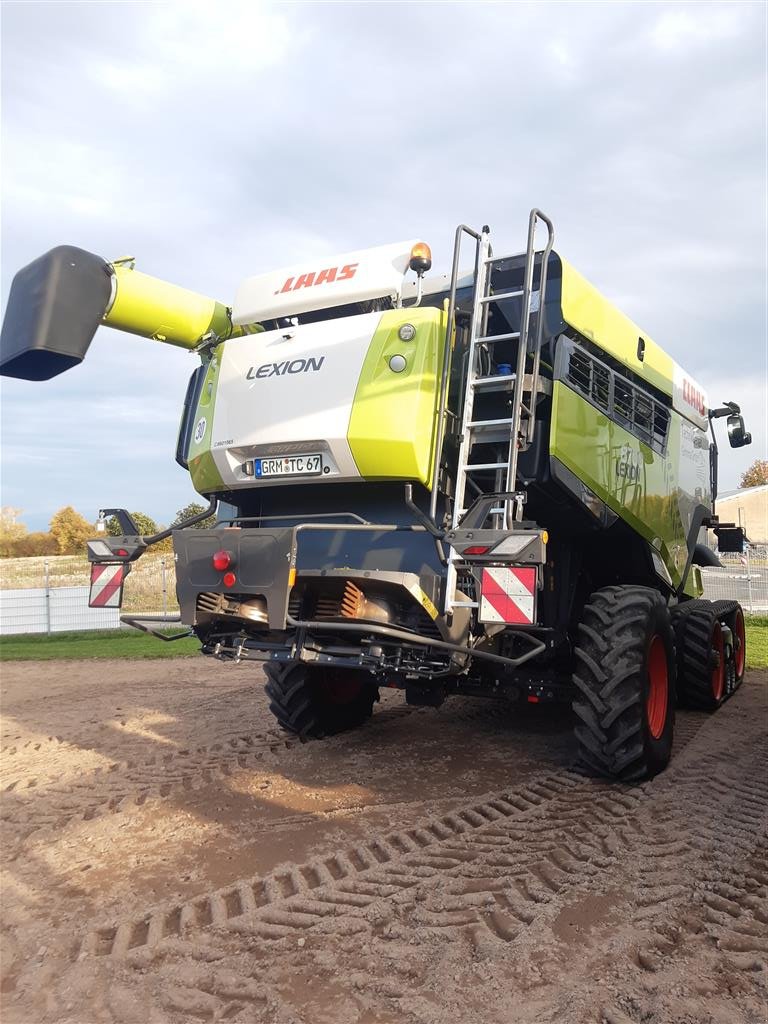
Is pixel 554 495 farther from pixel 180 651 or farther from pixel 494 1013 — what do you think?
pixel 180 651

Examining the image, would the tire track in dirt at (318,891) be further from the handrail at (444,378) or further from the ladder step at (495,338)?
the ladder step at (495,338)

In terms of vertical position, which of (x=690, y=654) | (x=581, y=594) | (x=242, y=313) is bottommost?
(x=690, y=654)

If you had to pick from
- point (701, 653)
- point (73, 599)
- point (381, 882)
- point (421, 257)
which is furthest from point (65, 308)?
point (73, 599)

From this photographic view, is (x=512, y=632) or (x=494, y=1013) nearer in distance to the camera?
(x=494, y=1013)

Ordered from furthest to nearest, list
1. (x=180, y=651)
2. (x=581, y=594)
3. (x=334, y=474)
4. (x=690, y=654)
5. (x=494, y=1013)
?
(x=180, y=651) → (x=690, y=654) → (x=581, y=594) → (x=334, y=474) → (x=494, y=1013)

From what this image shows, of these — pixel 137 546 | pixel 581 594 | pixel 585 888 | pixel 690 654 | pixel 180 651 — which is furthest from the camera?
pixel 180 651

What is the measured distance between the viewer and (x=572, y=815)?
4.22 meters

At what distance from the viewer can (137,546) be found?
16.5 feet

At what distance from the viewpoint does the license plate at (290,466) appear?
4.56 metres

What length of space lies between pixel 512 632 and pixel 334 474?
1.44 m

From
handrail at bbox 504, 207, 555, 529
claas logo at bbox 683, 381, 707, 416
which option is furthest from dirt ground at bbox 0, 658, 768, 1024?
claas logo at bbox 683, 381, 707, 416

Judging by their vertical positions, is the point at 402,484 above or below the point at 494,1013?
above

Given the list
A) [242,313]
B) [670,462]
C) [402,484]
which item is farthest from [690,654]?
[242,313]

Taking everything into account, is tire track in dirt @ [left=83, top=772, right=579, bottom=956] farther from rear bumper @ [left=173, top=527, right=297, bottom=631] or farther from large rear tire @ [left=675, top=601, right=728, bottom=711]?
large rear tire @ [left=675, top=601, right=728, bottom=711]
